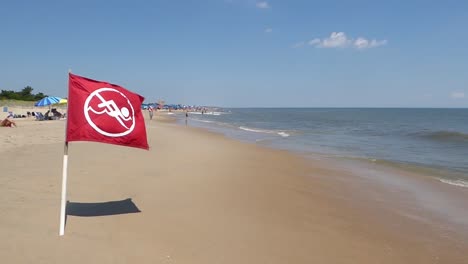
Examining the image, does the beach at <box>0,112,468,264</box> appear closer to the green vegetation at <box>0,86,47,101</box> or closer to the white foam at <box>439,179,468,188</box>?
the white foam at <box>439,179,468,188</box>

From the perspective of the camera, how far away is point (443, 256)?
518 cm

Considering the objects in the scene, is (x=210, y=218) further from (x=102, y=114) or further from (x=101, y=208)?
(x=102, y=114)

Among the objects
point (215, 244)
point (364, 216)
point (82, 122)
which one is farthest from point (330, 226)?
point (82, 122)

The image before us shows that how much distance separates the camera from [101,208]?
607cm

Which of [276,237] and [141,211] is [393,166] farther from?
[141,211]

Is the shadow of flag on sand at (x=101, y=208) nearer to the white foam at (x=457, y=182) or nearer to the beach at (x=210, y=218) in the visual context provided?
the beach at (x=210, y=218)

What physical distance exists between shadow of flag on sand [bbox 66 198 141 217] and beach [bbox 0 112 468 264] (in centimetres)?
8

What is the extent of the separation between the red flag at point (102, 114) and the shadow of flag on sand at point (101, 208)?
1483 mm

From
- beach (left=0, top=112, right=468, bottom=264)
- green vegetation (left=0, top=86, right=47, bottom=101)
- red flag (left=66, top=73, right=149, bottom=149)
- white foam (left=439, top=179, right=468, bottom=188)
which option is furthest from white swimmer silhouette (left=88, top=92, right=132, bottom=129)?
green vegetation (left=0, top=86, right=47, bottom=101)

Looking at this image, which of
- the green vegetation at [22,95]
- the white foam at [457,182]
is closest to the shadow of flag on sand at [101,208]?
the white foam at [457,182]

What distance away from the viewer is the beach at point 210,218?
459cm

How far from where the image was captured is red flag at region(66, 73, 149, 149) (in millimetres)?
4871

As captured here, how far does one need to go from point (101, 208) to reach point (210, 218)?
1927 millimetres

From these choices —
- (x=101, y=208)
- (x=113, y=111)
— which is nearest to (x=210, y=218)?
(x=101, y=208)
